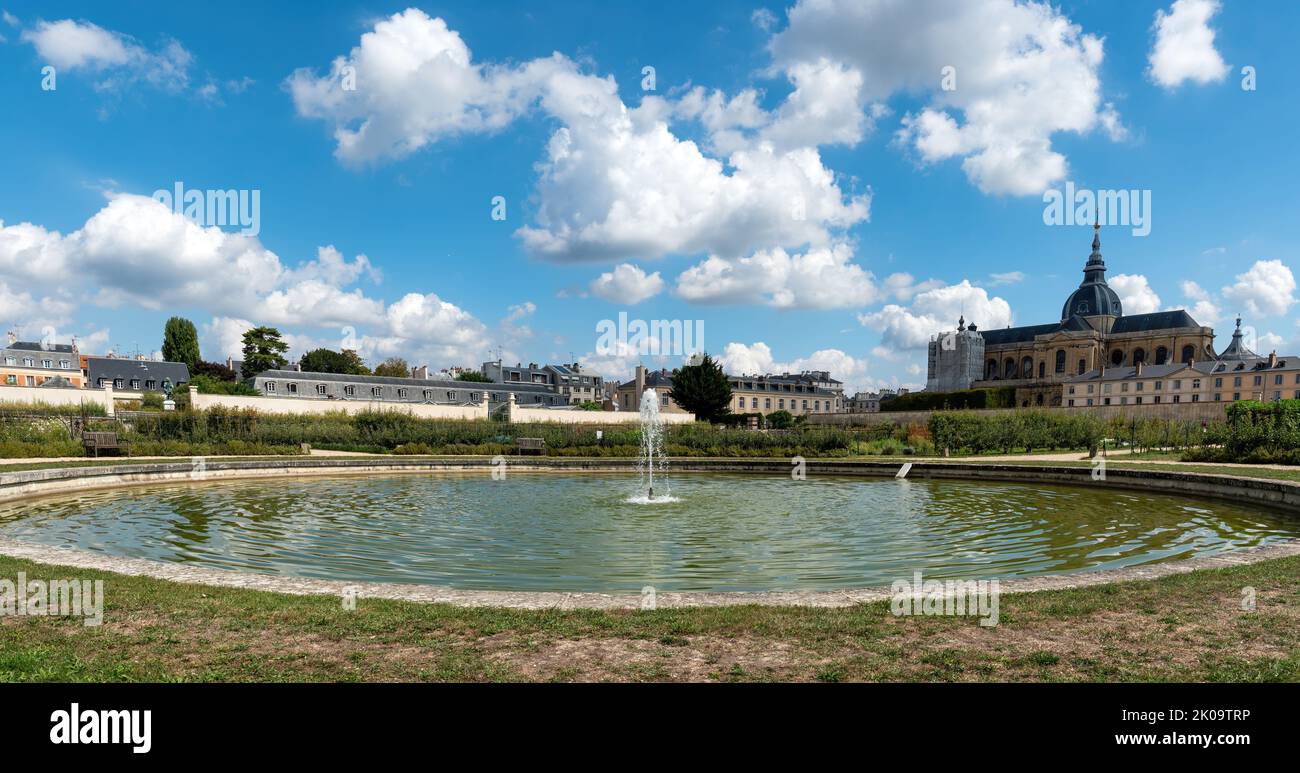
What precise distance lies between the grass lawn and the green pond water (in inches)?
98.7

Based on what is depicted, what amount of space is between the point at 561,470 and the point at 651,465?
647cm

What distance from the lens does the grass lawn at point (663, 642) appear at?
14.2ft

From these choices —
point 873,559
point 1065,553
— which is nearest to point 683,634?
point 873,559

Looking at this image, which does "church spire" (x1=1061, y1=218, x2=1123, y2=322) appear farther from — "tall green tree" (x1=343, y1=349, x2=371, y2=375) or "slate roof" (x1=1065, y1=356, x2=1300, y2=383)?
"tall green tree" (x1=343, y1=349, x2=371, y2=375)

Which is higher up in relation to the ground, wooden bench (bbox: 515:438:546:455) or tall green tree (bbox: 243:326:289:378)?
tall green tree (bbox: 243:326:289:378)

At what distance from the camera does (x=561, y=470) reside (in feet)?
87.8

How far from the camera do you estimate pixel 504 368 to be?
108500mm

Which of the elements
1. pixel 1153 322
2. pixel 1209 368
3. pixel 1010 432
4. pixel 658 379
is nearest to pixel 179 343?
pixel 658 379

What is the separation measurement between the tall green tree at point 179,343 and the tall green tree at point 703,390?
209ft

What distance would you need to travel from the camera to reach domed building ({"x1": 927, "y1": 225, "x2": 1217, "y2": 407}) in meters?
95.2

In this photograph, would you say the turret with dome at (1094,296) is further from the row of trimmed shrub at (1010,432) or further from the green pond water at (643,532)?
the green pond water at (643,532)

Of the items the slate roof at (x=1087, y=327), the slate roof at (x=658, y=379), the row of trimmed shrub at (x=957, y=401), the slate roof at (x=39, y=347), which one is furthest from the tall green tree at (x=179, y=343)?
the slate roof at (x=1087, y=327)

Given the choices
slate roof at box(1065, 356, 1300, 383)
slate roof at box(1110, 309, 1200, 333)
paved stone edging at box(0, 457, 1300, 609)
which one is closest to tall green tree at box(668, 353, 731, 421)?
paved stone edging at box(0, 457, 1300, 609)

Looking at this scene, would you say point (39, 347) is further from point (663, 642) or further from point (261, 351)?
point (663, 642)
